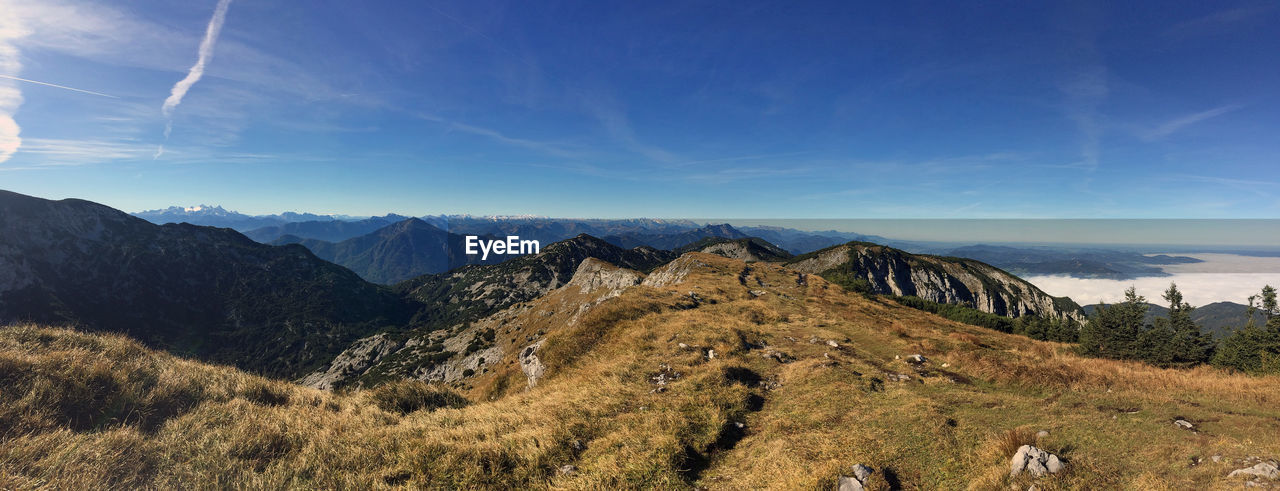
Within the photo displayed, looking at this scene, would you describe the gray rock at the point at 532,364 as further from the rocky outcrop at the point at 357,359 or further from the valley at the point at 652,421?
the rocky outcrop at the point at 357,359

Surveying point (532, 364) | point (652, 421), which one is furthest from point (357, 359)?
point (652, 421)

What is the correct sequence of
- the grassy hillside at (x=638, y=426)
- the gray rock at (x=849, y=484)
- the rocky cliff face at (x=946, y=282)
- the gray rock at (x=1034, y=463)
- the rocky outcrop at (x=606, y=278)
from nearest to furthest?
the grassy hillside at (x=638, y=426) → the gray rock at (x=1034, y=463) → the gray rock at (x=849, y=484) → the rocky outcrop at (x=606, y=278) → the rocky cliff face at (x=946, y=282)

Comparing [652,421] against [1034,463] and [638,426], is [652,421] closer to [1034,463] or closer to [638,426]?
[638,426]

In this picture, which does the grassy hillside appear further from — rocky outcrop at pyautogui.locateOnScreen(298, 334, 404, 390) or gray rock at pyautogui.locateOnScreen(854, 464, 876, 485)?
rocky outcrop at pyautogui.locateOnScreen(298, 334, 404, 390)

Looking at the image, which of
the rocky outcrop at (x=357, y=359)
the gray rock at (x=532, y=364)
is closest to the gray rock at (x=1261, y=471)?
the gray rock at (x=532, y=364)

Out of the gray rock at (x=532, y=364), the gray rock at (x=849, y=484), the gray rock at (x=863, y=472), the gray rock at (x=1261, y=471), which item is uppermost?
the gray rock at (x=1261, y=471)

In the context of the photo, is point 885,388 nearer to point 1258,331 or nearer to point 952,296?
point 1258,331

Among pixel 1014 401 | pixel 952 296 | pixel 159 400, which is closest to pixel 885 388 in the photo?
pixel 1014 401
